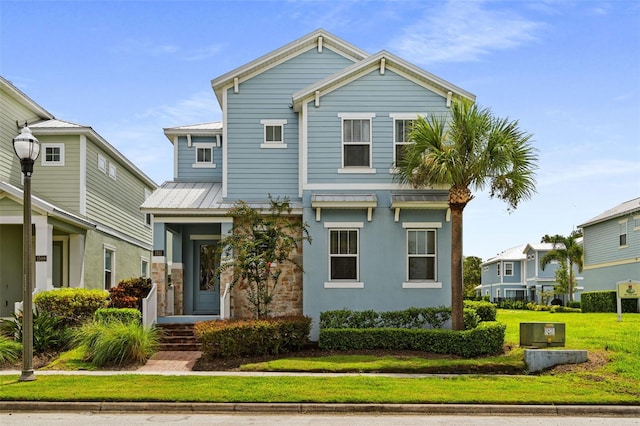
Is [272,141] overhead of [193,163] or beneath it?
overhead

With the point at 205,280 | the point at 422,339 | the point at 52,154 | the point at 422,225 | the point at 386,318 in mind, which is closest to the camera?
the point at 422,339

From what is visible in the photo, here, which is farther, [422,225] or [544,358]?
[422,225]

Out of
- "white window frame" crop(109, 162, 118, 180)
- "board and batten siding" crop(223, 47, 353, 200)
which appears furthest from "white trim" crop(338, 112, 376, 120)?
"white window frame" crop(109, 162, 118, 180)

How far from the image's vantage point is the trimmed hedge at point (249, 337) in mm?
16188

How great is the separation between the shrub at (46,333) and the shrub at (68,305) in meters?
0.34

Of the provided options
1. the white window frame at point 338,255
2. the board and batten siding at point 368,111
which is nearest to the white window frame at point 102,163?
the board and batten siding at point 368,111

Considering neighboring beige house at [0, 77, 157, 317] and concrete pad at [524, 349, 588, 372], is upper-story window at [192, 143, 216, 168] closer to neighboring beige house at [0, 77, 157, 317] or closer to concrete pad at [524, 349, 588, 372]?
neighboring beige house at [0, 77, 157, 317]

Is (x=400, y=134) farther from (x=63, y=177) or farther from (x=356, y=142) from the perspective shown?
(x=63, y=177)

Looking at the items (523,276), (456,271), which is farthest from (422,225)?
(523,276)

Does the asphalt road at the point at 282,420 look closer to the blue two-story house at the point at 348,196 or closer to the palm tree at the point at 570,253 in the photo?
the blue two-story house at the point at 348,196

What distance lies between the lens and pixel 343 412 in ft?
36.5

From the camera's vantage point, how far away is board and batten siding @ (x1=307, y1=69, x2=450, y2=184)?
20.0 meters

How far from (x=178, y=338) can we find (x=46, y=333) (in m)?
3.46

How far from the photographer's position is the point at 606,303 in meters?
34.9
